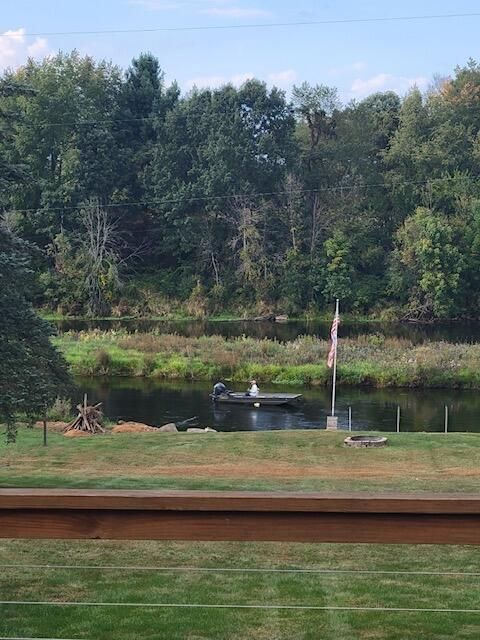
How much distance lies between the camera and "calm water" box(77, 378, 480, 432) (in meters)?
26.0

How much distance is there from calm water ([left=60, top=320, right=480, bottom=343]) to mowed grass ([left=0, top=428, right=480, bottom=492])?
27917 millimetres

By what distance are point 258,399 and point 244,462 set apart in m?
12.4

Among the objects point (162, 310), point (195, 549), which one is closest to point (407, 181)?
point (162, 310)

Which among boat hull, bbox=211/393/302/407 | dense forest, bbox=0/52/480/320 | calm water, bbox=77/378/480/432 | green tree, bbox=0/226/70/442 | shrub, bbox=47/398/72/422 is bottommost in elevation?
calm water, bbox=77/378/480/432

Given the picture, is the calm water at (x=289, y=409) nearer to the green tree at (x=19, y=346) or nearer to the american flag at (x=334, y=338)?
the american flag at (x=334, y=338)

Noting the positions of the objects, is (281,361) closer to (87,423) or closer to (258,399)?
(258,399)

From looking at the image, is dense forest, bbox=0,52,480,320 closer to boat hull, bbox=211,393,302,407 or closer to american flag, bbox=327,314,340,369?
boat hull, bbox=211,393,302,407

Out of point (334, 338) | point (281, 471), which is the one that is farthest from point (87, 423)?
point (281, 471)

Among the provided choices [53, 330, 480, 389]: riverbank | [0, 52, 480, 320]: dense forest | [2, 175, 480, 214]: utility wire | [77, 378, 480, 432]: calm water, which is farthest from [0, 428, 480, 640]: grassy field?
[2, 175, 480, 214]: utility wire

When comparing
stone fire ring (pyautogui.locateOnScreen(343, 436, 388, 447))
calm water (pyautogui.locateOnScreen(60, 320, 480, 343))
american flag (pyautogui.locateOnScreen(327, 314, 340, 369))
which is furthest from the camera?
calm water (pyautogui.locateOnScreen(60, 320, 480, 343))

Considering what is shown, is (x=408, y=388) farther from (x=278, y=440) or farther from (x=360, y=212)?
(x=360, y=212)

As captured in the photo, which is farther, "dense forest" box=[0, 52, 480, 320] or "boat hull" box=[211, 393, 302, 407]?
"dense forest" box=[0, 52, 480, 320]

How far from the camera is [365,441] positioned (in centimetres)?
1825

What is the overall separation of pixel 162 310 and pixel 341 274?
11372mm
